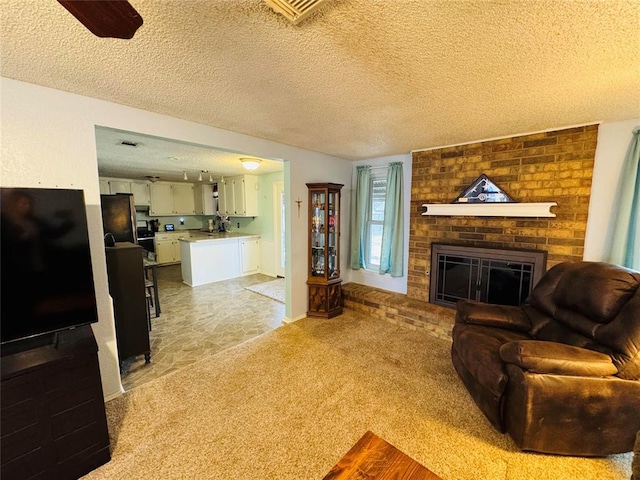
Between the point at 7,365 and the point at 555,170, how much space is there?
438cm

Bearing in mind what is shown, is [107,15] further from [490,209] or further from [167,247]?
[167,247]

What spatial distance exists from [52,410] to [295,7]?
2276mm

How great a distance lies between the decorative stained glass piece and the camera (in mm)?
2891

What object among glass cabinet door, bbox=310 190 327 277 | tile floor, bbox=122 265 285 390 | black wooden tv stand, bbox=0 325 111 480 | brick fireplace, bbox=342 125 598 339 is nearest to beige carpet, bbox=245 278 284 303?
tile floor, bbox=122 265 285 390

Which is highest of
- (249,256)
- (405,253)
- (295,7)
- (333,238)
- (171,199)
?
(295,7)

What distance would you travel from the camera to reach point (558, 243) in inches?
103

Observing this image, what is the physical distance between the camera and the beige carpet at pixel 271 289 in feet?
14.9

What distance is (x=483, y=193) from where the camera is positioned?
3006 mm

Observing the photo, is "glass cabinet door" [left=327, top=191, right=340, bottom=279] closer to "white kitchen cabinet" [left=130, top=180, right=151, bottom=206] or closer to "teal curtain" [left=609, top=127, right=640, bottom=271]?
"teal curtain" [left=609, top=127, right=640, bottom=271]

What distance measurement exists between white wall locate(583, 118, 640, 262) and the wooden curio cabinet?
263 centimetres

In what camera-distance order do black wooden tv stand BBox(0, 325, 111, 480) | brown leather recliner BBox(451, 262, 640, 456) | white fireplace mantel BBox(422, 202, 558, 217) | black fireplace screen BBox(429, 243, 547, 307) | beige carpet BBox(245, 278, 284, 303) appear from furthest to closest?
beige carpet BBox(245, 278, 284, 303) < black fireplace screen BBox(429, 243, 547, 307) < white fireplace mantel BBox(422, 202, 558, 217) < brown leather recliner BBox(451, 262, 640, 456) < black wooden tv stand BBox(0, 325, 111, 480)

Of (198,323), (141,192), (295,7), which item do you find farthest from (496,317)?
(141,192)

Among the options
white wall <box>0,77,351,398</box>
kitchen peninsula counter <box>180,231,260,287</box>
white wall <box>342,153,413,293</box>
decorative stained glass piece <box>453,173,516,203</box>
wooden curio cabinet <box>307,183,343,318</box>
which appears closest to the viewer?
white wall <box>0,77,351,398</box>

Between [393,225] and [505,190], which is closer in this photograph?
[505,190]
